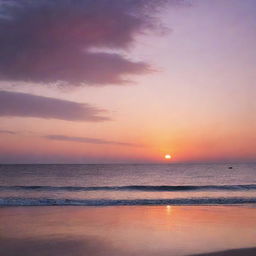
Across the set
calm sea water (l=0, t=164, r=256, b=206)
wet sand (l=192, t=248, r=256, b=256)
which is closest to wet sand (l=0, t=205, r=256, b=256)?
wet sand (l=192, t=248, r=256, b=256)

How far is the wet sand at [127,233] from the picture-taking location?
8719 millimetres

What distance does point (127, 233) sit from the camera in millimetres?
10625

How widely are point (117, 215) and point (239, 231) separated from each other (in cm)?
552

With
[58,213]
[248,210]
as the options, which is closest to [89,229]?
[58,213]

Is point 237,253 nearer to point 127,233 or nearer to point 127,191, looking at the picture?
point 127,233

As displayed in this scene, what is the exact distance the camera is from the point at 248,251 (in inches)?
337

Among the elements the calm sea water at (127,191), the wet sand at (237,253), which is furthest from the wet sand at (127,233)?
the calm sea water at (127,191)

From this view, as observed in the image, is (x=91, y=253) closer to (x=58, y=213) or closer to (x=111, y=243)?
(x=111, y=243)

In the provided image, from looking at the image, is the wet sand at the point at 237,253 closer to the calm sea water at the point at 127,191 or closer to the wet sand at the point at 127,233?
the wet sand at the point at 127,233

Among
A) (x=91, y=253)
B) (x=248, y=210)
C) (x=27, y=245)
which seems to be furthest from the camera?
(x=248, y=210)

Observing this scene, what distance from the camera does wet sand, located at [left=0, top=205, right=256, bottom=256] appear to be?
8719 mm

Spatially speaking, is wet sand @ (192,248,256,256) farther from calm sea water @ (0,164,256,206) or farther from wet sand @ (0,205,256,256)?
calm sea water @ (0,164,256,206)

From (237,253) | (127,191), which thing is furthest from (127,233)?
(127,191)

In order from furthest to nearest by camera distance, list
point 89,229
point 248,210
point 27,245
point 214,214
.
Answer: point 248,210, point 214,214, point 89,229, point 27,245
